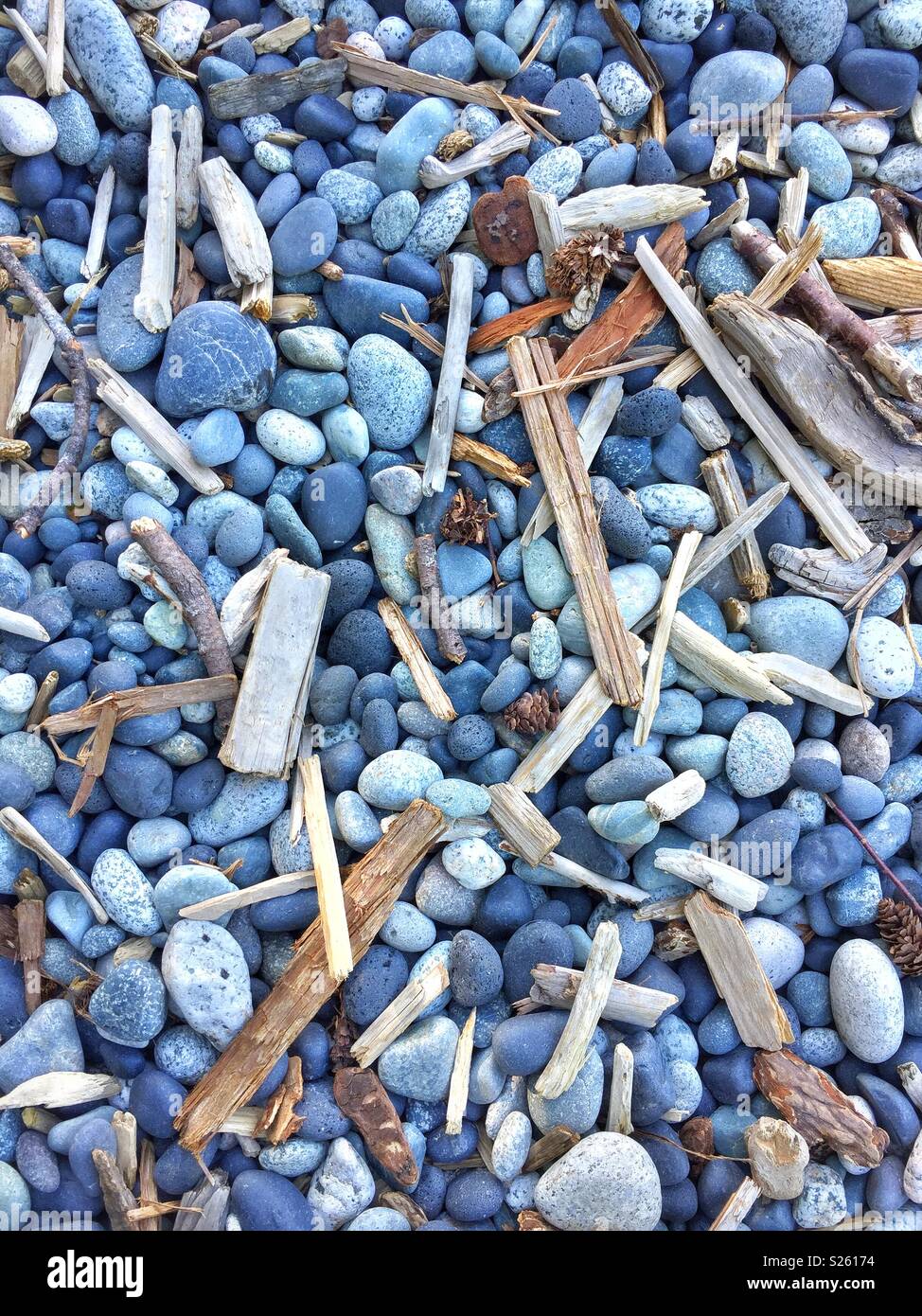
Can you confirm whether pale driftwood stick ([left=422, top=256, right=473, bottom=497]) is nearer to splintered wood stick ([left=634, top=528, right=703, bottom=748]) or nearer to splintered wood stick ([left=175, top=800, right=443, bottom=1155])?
splintered wood stick ([left=634, top=528, right=703, bottom=748])

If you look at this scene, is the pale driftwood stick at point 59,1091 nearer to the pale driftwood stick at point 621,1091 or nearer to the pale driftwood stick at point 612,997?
the pale driftwood stick at point 612,997

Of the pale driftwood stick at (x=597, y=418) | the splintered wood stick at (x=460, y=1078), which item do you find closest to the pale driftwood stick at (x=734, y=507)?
the pale driftwood stick at (x=597, y=418)

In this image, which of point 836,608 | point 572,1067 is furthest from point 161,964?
point 836,608

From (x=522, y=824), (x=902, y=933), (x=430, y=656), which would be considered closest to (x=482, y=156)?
(x=430, y=656)

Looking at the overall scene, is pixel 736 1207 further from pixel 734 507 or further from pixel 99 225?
pixel 99 225

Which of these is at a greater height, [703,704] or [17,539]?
[17,539]

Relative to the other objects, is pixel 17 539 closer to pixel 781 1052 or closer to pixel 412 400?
pixel 412 400
